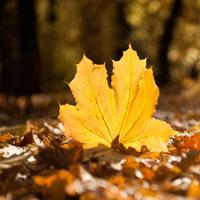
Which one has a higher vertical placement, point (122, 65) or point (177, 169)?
point (122, 65)

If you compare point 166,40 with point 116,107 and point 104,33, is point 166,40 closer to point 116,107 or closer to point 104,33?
point 104,33

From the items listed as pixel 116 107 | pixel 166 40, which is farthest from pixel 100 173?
pixel 166 40

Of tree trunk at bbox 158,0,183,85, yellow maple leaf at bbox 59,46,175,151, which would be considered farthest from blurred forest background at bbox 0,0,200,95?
yellow maple leaf at bbox 59,46,175,151

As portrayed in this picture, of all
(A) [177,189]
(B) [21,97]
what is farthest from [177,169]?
(B) [21,97]

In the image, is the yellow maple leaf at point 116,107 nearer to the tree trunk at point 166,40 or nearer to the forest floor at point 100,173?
the forest floor at point 100,173

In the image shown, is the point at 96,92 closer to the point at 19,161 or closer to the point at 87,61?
the point at 87,61

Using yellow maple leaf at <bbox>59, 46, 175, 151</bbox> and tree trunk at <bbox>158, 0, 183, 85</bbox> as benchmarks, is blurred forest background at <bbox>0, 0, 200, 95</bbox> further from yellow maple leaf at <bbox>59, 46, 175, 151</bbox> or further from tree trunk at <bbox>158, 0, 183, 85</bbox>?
yellow maple leaf at <bbox>59, 46, 175, 151</bbox>
